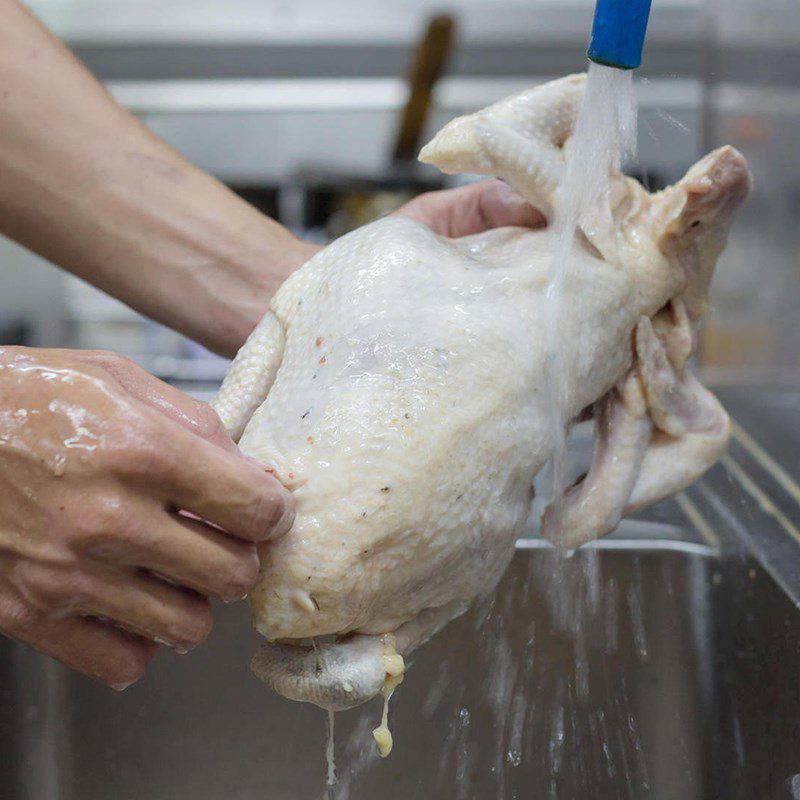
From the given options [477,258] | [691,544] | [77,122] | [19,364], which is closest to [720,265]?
[691,544]

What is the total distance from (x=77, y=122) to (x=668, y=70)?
1995mm

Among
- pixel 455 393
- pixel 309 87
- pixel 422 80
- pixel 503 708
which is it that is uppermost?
pixel 455 393

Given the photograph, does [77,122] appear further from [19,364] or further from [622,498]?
[622,498]

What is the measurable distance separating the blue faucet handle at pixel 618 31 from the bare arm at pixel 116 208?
449 mm

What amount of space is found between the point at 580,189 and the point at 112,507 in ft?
1.80

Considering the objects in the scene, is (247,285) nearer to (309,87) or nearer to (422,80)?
(422,80)

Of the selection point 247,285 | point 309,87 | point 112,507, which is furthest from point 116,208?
point 309,87

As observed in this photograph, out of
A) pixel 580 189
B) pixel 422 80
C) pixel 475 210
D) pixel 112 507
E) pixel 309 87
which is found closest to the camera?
pixel 112 507

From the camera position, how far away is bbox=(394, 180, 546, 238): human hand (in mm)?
1175

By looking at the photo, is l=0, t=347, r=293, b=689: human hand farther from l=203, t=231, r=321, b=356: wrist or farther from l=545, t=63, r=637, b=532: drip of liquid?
l=203, t=231, r=321, b=356: wrist

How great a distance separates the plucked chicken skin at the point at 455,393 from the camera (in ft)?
2.76

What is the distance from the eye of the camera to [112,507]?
28.0 inches

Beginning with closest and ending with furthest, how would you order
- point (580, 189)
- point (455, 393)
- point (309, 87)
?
1. point (455, 393)
2. point (580, 189)
3. point (309, 87)

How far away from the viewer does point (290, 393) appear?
2.99 feet
